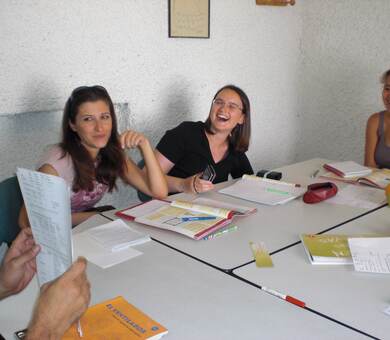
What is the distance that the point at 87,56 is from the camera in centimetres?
243

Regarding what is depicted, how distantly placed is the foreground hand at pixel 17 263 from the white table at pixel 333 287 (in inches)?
21.5

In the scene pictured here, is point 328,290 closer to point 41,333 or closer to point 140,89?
point 41,333

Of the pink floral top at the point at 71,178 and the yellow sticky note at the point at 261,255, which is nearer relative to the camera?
the yellow sticky note at the point at 261,255

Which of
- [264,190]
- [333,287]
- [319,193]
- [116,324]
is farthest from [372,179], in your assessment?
[116,324]

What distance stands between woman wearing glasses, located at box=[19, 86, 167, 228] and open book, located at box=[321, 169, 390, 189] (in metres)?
0.86

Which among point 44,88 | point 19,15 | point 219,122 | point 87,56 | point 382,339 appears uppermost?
point 19,15

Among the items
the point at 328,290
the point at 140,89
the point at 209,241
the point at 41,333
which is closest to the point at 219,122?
the point at 140,89

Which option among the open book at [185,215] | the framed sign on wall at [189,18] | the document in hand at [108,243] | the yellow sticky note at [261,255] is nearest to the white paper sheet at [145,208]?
the open book at [185,215]

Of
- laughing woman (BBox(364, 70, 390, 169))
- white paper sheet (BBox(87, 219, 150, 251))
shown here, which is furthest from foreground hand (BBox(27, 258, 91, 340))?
laughing woman (BBox(364, 70, 390, 169))

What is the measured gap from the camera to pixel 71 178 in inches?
77.0

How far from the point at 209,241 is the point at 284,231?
28 centimetres

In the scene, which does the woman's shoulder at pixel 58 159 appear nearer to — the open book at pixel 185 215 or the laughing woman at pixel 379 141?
the open book at pixel 185 215

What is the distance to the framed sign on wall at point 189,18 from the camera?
9.01ft

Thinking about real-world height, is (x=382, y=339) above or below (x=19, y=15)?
below
